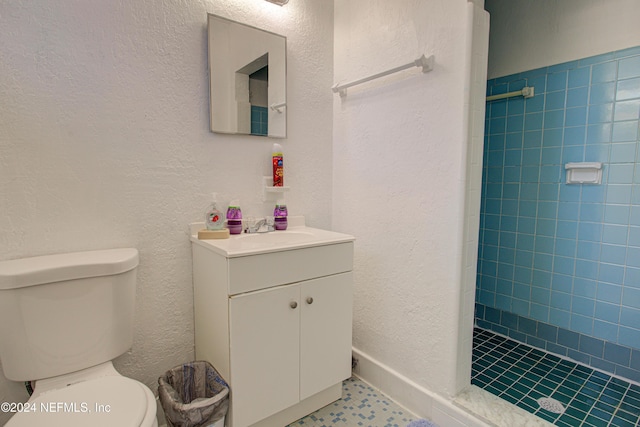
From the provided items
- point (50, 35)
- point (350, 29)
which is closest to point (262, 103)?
point (350, 29)

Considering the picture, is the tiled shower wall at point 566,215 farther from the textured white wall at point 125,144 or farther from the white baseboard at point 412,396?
the textured white wall at point 125,144

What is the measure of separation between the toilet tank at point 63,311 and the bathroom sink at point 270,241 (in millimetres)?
323

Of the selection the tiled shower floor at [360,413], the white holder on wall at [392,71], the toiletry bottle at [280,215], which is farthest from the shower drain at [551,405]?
the white holder on wall at [392,71]

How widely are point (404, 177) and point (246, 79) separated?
35.1 inches

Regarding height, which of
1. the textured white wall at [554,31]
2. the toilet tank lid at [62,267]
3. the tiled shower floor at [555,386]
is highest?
the textured white wall at [554,31]

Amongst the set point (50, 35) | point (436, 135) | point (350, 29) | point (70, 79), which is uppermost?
point (350, 29)

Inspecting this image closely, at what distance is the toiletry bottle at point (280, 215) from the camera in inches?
66.1

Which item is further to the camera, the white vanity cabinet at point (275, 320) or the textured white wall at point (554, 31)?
the textured white wall at point (554, 31)

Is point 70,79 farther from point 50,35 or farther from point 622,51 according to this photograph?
point 622,51

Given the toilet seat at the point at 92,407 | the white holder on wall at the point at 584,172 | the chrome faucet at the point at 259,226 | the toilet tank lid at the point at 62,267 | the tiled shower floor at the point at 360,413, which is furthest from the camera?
the white holder on wall at the point at 584,172

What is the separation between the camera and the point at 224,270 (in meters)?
1.17

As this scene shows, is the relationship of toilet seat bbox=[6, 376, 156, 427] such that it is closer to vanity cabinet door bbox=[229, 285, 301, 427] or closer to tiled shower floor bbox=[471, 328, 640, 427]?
vanity cabinet door bbox=[229, 285, 301, 427]

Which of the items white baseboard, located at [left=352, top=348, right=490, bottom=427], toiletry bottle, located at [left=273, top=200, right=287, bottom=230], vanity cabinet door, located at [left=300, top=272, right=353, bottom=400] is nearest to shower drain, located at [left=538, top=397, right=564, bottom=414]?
white baseboard, located at [left=352, top=348, right=490, bottom=427]

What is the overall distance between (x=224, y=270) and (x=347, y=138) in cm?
105
